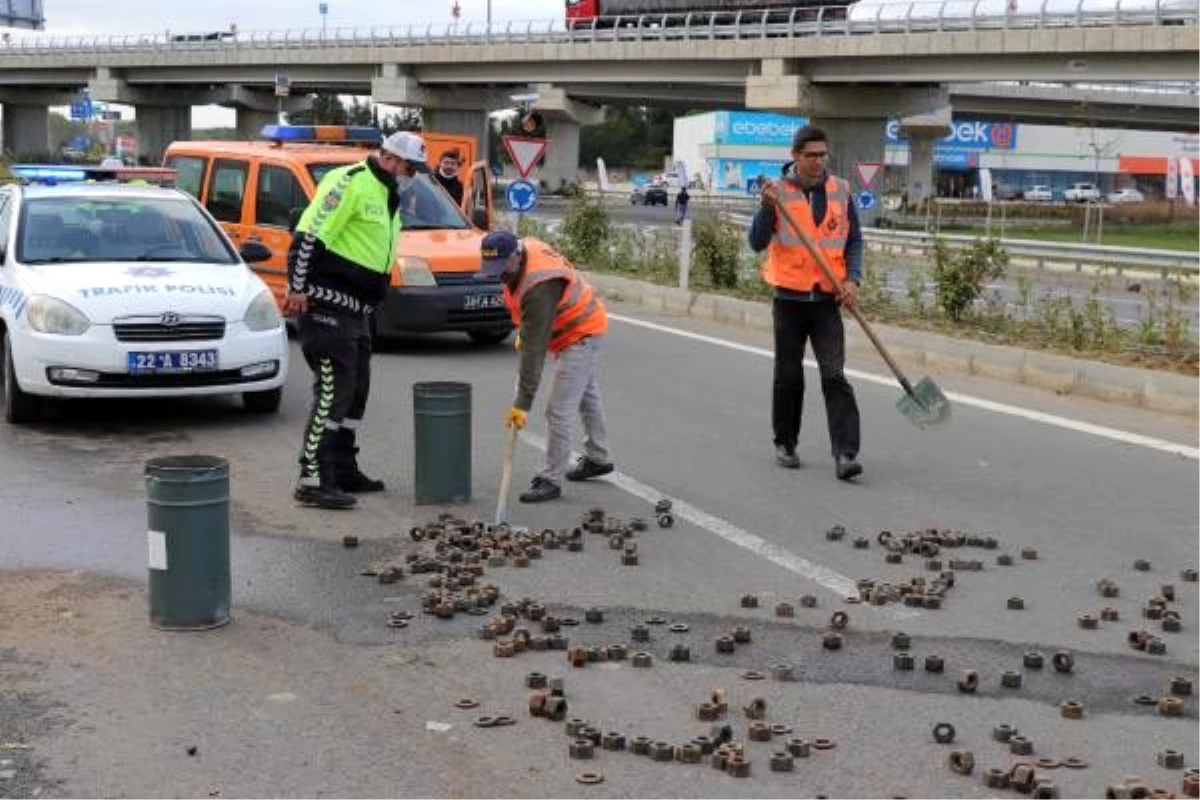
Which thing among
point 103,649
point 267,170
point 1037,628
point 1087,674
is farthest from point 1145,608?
point 267,170

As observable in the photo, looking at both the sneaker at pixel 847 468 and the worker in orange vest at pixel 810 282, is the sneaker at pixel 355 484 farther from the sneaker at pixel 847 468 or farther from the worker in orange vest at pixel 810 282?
the sneaker at pixel 847 468

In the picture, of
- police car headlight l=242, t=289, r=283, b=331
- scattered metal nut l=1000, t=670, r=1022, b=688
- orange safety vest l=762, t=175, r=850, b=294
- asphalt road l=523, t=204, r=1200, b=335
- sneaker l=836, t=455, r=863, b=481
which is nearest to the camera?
scattered metal nut l=1000, t=670, r=1022, b=688

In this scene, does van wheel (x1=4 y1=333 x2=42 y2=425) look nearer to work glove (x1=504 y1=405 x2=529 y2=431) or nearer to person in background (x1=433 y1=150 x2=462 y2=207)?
work glove (x1=504 y1=405 x2=529 y2=431)

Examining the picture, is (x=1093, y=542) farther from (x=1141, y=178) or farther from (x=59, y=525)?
(x=1141, y=178)

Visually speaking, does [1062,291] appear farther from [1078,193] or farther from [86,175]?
[1078,193]

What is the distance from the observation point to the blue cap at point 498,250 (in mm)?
7672

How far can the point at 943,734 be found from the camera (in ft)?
Answer: 15.4

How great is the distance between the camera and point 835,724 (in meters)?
4.88

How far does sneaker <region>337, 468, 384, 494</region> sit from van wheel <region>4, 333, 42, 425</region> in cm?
289

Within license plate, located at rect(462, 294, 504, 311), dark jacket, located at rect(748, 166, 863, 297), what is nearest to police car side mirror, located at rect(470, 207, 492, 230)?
license plate, located at rect(462, 294, 504, 311)

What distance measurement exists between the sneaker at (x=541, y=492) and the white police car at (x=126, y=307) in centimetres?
282

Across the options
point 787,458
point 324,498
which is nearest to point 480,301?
point 787,458

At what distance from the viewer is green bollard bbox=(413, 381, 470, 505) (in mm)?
7988

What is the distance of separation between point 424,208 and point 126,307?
5.51 meters
